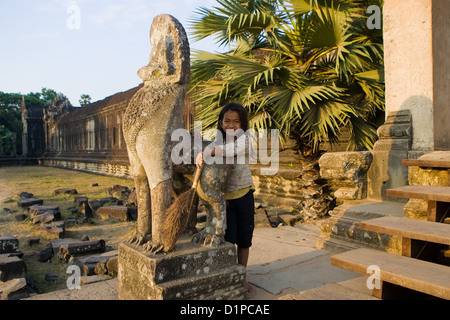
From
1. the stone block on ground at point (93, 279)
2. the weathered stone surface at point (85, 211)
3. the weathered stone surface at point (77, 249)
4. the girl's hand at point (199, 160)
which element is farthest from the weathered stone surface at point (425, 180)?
the weathered stone surface at point (85, 211)

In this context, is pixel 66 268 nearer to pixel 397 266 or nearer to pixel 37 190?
pixel 397 266

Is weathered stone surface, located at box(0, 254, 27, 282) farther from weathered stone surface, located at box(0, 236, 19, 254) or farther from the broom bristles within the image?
the broom bristles

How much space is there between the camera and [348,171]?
12.1 feet

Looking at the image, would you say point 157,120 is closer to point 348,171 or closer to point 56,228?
point 348,171

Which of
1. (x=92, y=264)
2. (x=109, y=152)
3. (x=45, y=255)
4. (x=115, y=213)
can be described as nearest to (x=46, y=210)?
(x=115, y=213)

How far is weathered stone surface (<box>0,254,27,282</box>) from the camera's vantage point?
338 cm

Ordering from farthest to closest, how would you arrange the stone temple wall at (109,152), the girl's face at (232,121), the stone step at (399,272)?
the stone temple wall at (109,152) → the girl's face at (232,121) → the stone step at (399,272)

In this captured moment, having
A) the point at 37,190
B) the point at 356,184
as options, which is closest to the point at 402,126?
the point at 356,184

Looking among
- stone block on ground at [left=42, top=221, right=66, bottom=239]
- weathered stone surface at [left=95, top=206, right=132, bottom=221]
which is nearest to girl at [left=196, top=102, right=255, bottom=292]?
stone block on ground at [left=42, top=221, right=66, bottom=239]

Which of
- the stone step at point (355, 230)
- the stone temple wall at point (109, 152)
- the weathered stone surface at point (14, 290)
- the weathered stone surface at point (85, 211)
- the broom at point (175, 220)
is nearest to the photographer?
the broom at point (175, 220)

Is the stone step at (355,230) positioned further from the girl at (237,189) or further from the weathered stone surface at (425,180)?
the girl at (237,189)

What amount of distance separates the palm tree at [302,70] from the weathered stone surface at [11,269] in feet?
10.1

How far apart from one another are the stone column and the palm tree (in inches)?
22.2

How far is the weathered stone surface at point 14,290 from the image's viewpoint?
2.83 meters
